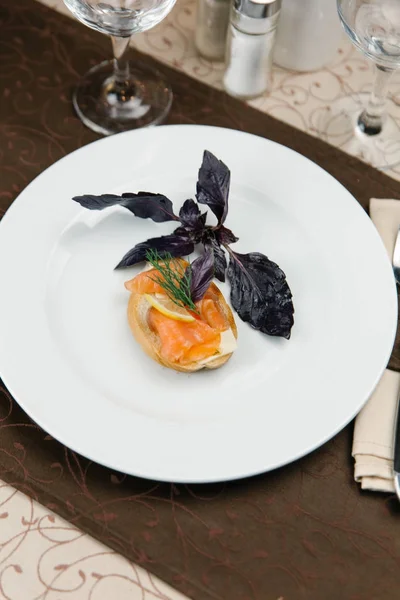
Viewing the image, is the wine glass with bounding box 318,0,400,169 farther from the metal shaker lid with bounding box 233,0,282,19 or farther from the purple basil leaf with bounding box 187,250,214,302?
the purple basil leaf with bounding box 187,250,214,302

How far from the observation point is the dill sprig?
1.12 m

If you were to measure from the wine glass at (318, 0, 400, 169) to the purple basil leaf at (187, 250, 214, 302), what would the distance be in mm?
459

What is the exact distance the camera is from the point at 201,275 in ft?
3.75

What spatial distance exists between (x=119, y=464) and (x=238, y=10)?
79 cm

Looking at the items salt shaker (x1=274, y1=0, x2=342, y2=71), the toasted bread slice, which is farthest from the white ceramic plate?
salt shaker (x1=274, y1=0, x2=342, y2=71)

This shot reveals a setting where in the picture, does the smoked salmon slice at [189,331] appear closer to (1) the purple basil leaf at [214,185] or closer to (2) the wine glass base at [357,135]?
(1) the purple basil leaf at [214,185]

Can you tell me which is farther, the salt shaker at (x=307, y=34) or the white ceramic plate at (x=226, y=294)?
the salt shaker at (x=307, y=34)

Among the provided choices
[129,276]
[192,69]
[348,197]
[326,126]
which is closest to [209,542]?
[129,276]

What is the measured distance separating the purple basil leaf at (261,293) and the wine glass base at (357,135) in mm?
406

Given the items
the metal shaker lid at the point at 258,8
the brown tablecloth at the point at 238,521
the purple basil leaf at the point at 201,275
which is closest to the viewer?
the brown tablecloth at the point at 238,521

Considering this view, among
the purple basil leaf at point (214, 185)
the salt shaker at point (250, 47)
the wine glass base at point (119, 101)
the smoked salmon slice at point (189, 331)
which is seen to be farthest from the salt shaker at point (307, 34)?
the smoked salmon slice at point (189, 331)

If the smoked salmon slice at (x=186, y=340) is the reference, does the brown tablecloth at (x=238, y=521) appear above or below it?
below

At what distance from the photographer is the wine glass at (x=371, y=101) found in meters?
1.33

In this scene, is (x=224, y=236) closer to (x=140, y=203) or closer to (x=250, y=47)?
(x=140, y=203)
